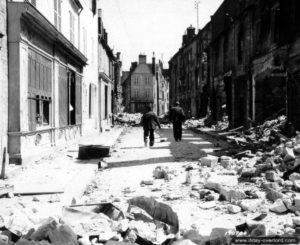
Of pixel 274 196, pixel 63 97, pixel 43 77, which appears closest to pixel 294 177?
pixel 274 196

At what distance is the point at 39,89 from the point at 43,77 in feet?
2.02

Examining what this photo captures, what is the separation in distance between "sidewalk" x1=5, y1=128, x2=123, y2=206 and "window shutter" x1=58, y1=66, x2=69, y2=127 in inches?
107

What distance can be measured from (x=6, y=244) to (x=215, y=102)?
2751 cm

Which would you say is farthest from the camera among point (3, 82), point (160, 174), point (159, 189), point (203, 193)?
point (3, 82)

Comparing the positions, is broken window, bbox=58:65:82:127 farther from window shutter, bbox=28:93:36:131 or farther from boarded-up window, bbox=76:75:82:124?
window shutter, bbox=28:93:36:131

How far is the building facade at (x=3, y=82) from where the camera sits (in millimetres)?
8695

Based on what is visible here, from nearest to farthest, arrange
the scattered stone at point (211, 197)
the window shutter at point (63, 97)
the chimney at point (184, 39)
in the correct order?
the scattered stone at point (211, 197)
the window shutter at point (63, 97)
the chimney at point (184, 39)

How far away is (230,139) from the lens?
1741 centimetres

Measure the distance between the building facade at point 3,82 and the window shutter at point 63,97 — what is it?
15.3 feet

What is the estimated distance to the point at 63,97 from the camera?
47.0ft

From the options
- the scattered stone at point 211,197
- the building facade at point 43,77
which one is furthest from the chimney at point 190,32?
the scattered stone at point 211,197

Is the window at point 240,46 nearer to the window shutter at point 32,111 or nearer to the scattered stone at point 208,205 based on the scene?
the window shutter at point 32,111

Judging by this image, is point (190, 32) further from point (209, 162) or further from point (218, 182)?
point (218, 182)

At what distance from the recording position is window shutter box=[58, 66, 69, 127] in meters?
13.8
